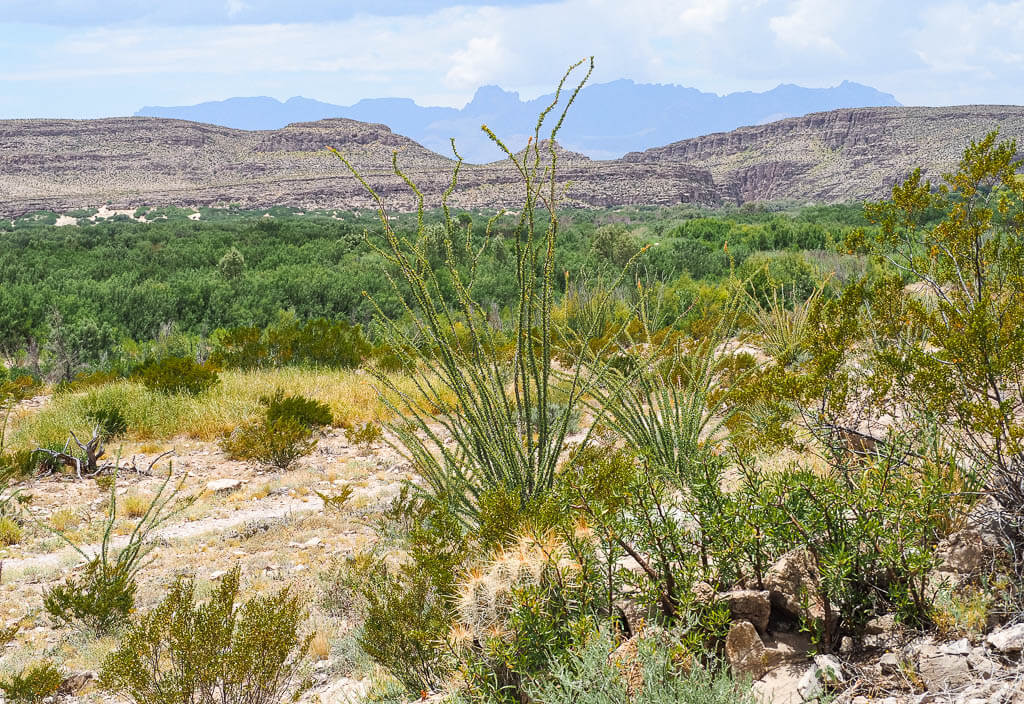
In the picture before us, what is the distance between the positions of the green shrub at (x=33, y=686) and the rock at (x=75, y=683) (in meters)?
0.11

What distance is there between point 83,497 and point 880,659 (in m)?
5.76

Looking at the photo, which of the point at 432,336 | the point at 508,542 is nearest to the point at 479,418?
the point at 432,336

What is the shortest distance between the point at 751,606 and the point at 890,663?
1.27 feet

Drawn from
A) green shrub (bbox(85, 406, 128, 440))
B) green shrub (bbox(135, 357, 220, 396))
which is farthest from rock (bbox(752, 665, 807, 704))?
green shrub (bbox(135, 357, 220, 396))

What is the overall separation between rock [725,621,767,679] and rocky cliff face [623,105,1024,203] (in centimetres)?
5547

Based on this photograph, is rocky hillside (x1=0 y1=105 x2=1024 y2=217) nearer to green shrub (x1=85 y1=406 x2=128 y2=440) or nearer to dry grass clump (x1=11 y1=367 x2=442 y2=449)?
dry grass clump (x1=11 y1=367 x2=442 y2=449)

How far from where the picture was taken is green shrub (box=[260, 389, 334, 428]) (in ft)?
22.2

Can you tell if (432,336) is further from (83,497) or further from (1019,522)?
(83,497)

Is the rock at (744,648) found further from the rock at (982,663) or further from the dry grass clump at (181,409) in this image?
the dry grass clump at (181,409)

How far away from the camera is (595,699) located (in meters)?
1.72

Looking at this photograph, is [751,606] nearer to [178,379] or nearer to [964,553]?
[964,553]

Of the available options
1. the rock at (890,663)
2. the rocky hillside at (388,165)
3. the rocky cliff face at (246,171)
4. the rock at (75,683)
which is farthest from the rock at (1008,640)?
the rocky hillside at (388,165)

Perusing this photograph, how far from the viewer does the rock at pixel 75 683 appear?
2.81m

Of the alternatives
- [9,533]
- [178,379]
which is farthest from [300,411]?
[9,533]
